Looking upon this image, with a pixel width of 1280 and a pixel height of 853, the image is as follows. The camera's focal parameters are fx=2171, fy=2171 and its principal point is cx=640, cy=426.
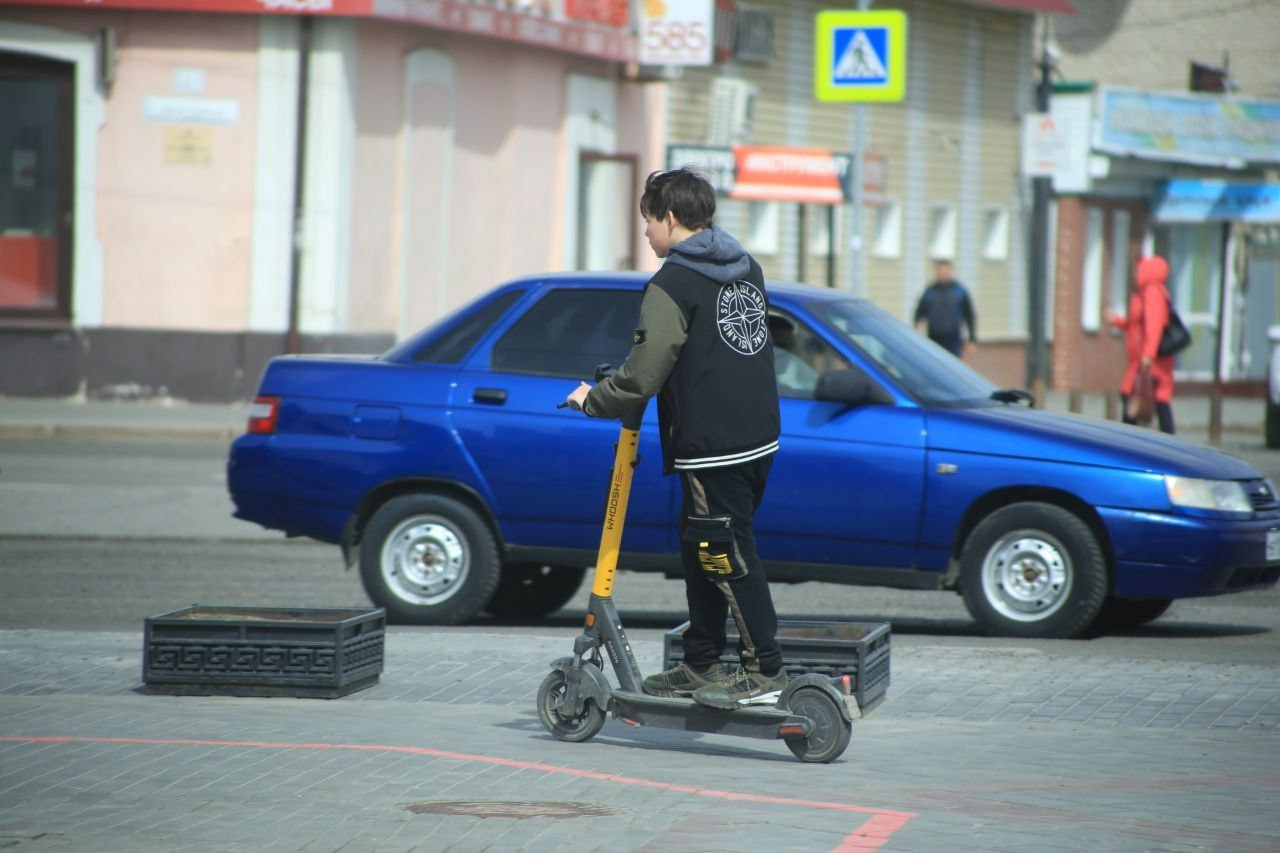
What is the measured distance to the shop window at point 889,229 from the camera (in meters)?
36.9

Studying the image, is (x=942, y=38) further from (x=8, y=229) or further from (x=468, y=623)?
(x=468, y=623)

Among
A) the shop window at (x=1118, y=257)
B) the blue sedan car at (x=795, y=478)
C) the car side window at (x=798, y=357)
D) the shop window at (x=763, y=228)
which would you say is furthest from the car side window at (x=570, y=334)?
the shop window at (x=1118, y=257)

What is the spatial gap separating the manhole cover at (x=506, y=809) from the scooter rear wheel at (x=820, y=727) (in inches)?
37.6

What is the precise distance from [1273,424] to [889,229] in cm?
1387

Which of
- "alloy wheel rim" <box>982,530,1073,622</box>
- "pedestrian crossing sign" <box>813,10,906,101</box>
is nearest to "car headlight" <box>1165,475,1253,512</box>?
"alloy wheel rim" <box>982,530,1073,622</box>

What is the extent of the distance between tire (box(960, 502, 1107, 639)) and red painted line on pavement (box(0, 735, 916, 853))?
12.0 feet

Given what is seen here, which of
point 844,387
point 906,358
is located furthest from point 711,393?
point 906,358

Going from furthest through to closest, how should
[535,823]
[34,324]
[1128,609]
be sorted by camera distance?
[34,324] < [1128,609] < [535,823]

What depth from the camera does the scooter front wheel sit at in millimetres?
7219

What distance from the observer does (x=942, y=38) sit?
38.6 metres

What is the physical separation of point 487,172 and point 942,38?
13.1 m

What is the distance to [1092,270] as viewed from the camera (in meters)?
41.0

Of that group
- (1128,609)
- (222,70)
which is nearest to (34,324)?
(222,70)

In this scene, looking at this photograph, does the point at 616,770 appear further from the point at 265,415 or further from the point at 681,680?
the point at 265,415
